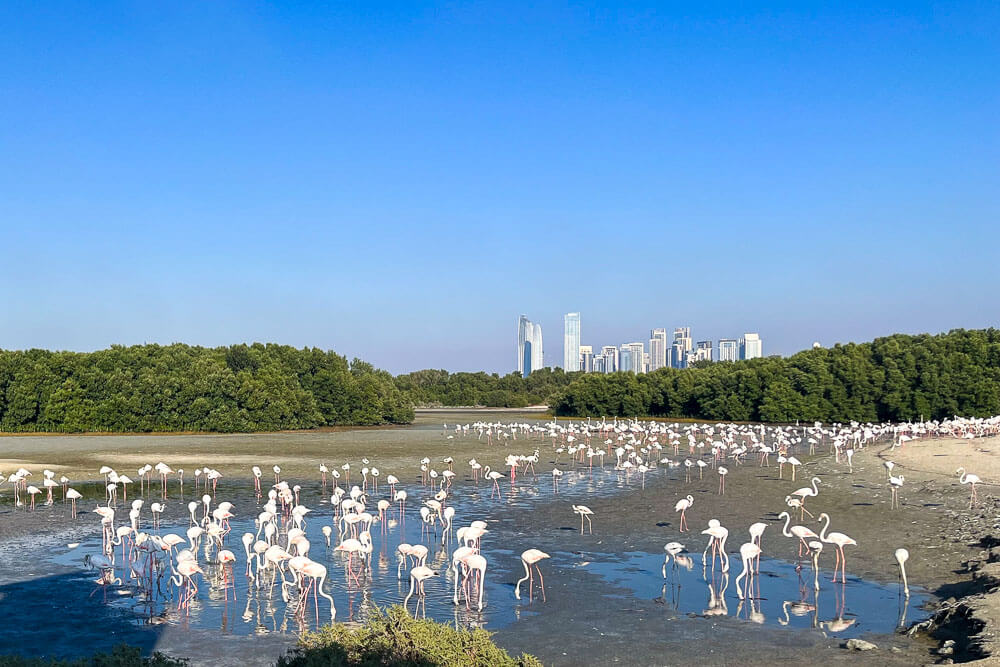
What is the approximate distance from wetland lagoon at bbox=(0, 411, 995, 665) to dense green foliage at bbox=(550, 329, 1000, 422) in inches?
1761

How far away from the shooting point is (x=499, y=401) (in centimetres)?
12212

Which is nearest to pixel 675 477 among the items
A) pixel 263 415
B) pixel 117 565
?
pixel 117 565

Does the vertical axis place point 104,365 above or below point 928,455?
above

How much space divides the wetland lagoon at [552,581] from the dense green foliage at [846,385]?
44738mm

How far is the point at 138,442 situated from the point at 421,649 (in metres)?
47.4

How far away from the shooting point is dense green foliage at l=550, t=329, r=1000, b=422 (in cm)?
6912

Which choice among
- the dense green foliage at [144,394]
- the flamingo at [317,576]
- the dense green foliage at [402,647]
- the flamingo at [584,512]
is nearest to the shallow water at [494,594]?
the flamingo at [317,576]

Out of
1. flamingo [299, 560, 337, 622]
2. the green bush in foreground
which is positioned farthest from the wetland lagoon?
the green bush in foreground

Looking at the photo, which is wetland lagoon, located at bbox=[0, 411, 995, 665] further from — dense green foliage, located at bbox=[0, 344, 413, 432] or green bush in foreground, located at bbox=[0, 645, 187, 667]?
dense green foliage, located at bbox=[0, 344, 413, 432]

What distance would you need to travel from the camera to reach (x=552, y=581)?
15609 mm

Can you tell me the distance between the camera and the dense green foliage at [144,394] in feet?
205

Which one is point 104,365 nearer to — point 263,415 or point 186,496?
point 263,415

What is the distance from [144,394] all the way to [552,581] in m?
55.1

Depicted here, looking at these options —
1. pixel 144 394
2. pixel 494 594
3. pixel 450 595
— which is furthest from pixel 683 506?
pixel 144 394
